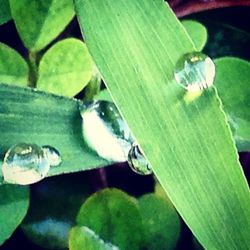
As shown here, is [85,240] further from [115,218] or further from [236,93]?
[236,93]

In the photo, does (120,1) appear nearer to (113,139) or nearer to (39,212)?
(113,139)

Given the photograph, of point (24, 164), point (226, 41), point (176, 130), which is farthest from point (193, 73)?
point (226, 41)

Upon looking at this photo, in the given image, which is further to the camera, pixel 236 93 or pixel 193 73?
pixel 236 93

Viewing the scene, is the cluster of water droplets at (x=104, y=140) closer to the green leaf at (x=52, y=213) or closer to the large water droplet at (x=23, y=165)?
the large water droplet at (x=23, y=165)

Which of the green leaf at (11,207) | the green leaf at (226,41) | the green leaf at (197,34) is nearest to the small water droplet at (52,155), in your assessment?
the green leaf at (11,207)

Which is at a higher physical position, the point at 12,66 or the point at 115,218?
the point at 12,66

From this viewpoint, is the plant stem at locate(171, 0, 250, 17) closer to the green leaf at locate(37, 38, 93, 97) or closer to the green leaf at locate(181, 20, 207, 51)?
the green leaf at locate(181, 20, 207, 51)

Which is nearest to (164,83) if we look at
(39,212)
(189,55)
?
(189,55)
